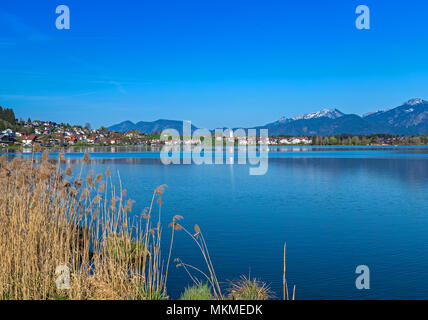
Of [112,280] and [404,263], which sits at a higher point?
[112,280]

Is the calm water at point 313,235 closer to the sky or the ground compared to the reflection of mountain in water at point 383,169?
closer to the ground

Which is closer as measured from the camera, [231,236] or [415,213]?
[231,236]

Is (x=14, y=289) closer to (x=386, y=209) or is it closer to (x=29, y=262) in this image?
(x=29, y=262)

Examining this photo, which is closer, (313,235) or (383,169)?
(313,235)

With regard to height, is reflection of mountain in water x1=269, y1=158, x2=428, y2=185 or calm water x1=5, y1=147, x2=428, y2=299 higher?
reflection of mountain in water x1=269, y1=158, x2=428, y2=185

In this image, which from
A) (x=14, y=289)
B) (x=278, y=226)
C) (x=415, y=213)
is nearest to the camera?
(x=14, y=289)

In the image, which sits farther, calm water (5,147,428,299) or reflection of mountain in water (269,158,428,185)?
reflection of mountain in water (269,158,428,185)

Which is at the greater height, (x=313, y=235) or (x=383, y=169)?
(x=383, y=169)

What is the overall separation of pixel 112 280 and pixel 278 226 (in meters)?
9.43

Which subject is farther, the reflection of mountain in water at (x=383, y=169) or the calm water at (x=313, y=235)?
the reflection of mountain in water at (x=383, y=169)
